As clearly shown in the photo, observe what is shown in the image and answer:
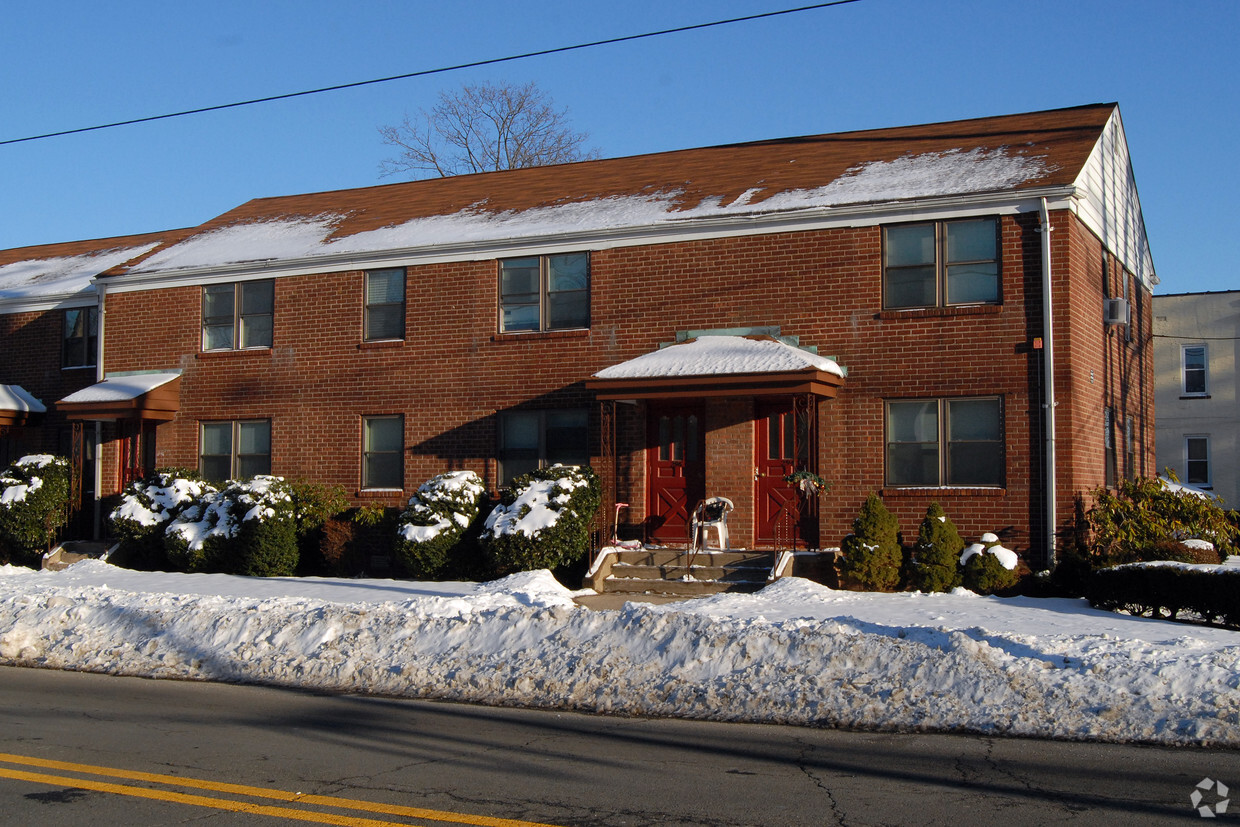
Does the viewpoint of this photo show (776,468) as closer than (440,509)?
Yes

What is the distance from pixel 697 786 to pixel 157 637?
24.8 feet

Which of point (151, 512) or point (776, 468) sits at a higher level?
point (776, 468)

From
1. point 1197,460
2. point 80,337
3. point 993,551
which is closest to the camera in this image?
point 993,551

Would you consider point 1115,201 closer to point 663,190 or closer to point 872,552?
point 663,190

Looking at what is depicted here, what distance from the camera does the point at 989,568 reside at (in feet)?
48.6

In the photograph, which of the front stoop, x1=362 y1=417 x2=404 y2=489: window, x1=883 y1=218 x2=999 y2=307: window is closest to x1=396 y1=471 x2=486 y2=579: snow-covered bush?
x1=362 y1=417 x2=404 y2=489: window

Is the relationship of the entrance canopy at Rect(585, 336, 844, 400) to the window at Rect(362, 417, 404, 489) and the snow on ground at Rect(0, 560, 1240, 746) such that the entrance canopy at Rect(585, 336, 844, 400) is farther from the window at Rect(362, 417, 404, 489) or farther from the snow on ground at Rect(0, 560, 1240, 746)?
the window at Rect(362, 417, 404, 489)

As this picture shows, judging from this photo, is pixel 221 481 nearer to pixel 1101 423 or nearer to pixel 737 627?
pixel 737 627

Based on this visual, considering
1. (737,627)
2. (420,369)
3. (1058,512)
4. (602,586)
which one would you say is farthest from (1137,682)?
(420,369)

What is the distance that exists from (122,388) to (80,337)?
333cm

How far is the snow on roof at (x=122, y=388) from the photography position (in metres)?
20.4

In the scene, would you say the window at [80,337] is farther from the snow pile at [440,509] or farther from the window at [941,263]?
the window at [941,263]

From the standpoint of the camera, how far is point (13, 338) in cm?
2409

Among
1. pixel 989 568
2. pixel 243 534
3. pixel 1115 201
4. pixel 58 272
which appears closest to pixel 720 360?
pixel 989 568
